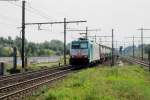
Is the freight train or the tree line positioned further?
the tree line

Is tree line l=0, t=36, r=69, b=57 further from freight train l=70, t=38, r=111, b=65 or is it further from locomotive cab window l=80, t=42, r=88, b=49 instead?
locomotive cab window l=80, t=42, r=88, b=49

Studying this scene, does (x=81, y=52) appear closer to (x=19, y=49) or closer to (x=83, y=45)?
(x=83, y=45)

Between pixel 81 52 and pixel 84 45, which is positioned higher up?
pixel 84 45

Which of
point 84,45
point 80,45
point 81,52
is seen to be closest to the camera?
point 81,52

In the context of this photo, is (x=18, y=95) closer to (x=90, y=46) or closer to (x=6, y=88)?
(x=6, y=88)

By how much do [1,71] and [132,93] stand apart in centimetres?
1798

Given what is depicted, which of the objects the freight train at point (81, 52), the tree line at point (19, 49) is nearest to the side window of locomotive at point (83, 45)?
the freight train at point (81, 52)

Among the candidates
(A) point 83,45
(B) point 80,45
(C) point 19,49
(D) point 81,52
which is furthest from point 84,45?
(C) point 19,49

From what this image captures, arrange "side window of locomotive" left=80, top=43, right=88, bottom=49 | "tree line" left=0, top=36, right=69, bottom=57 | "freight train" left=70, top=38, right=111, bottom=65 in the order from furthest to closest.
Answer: "tree line" left=0, top=36, right=69, bottom=57
"side window of locomotive" left=80, top=43, right=88, bottom=49
"freight train" left=70, top=38, right=111, bottom=65

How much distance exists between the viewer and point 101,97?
15.4 metres

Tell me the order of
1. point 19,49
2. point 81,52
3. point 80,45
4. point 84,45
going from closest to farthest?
point 81,52 < point 84,45 < point 80,45 < point 19,49

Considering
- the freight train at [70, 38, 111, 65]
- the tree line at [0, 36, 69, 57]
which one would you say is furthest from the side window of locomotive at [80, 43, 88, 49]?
the tree line at [0, 36, 69, 57]

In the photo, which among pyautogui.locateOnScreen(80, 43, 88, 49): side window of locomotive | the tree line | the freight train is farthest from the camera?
the tree line

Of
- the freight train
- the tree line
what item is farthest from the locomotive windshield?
the tree line
